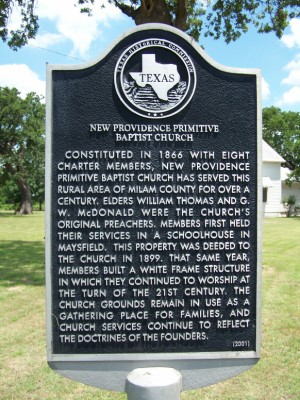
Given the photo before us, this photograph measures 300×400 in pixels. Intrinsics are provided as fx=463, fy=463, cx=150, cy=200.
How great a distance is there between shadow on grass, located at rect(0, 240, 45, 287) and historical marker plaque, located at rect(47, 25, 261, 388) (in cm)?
635

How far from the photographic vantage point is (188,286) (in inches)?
137

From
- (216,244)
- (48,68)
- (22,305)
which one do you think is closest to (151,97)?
(48,68)

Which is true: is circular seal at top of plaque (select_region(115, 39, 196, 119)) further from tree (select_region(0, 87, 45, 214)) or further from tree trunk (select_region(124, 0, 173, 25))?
tree (select_region(0, 87, 45, 214))

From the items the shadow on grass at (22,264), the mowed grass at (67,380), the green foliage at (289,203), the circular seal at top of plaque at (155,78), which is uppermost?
the circular seal at top of plaque at (155,78)

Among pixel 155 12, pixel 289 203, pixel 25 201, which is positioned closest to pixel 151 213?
pixel 155 12

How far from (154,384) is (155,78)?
2.21 m

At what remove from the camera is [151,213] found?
3.50 m

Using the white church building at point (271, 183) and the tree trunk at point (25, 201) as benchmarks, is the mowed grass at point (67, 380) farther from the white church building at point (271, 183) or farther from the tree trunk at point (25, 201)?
the tree trunk at point (25, 201)

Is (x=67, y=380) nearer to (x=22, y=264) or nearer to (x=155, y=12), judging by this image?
(x=155, y=12)

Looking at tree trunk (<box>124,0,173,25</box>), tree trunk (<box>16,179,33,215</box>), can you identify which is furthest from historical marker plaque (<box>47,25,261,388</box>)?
tree trunk (<box>16,179,33,215</box>)

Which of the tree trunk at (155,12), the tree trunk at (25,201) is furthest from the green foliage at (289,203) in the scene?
the tree trunk at (155,12)

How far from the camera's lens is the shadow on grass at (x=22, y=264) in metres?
9.96

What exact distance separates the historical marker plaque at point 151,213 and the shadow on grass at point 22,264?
20.8 ft

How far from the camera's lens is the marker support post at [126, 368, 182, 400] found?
3.19m
